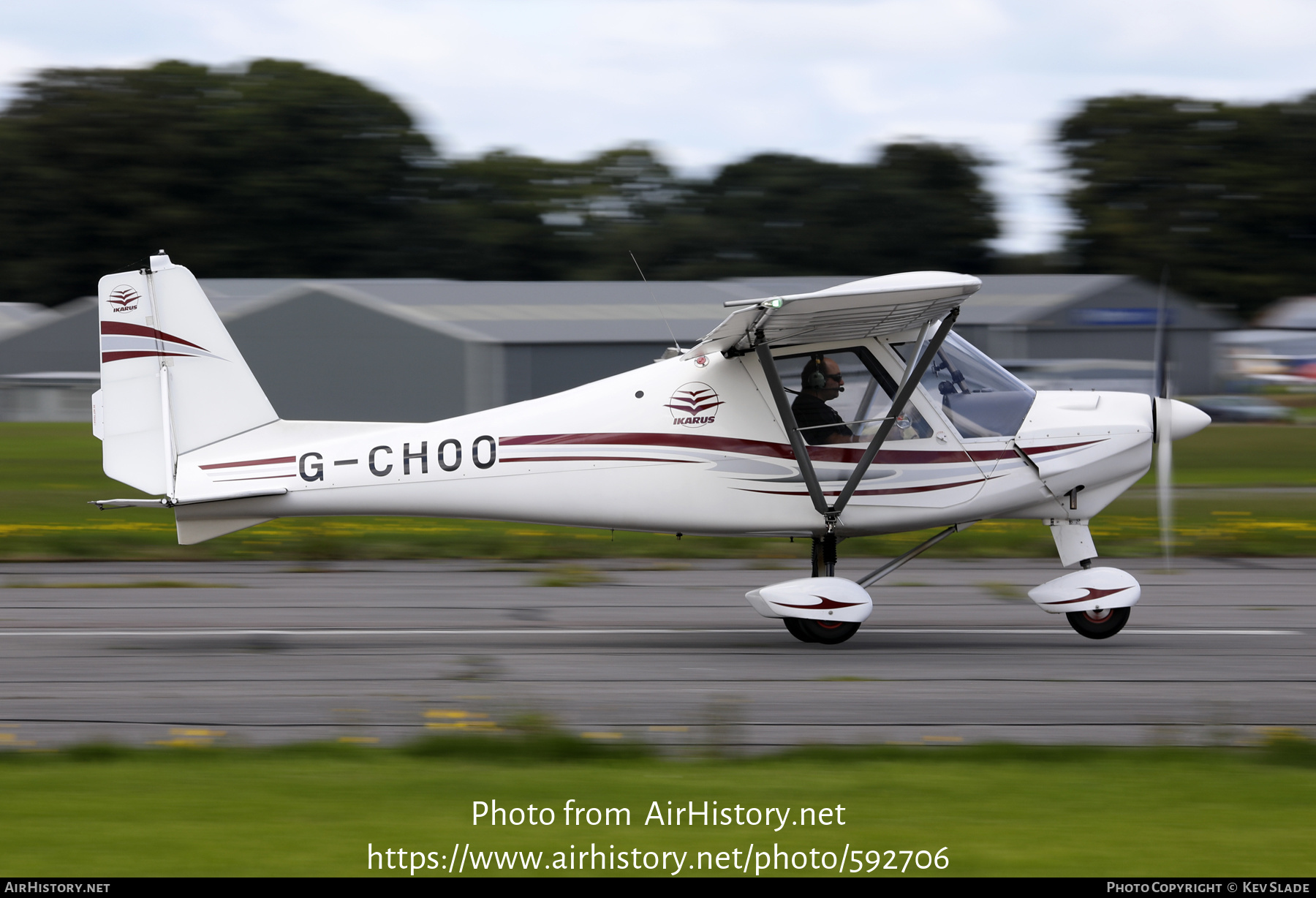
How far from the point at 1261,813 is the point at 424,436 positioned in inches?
227

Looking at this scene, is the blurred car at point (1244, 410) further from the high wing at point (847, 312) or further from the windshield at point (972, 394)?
the high wing at point (847, 312)

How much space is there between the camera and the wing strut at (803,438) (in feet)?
29.2

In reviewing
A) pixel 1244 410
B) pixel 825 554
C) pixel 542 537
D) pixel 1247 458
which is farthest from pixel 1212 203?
pixel 825 554

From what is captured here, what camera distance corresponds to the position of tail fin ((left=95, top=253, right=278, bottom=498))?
9.14 meters

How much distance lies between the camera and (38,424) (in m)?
41.9

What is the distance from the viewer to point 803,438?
920 centimetres

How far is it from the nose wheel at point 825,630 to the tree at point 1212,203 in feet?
175

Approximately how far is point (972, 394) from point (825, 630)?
1.91m

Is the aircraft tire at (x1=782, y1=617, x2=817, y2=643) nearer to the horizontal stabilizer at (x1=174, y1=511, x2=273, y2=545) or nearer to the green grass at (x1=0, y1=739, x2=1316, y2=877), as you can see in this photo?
the green grass at (x1=0, y1=739, x2=1316, y2=877)

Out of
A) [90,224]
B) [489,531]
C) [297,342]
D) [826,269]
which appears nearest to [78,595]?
[489,531]

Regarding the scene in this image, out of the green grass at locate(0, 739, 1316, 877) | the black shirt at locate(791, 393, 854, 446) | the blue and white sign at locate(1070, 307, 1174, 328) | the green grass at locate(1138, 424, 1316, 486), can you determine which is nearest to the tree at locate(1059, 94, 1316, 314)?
the blue and white sign at locate(1070, 307, 1174, 328)

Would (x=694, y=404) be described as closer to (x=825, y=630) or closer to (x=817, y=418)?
(x=817, y=418)

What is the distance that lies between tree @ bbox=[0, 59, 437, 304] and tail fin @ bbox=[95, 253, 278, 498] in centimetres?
5270

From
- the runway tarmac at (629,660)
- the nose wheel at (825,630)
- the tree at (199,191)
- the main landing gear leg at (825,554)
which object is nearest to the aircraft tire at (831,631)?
the nose wheel at (825,630)
